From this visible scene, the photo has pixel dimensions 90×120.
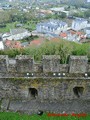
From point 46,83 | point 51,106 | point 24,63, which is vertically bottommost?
point 51,106

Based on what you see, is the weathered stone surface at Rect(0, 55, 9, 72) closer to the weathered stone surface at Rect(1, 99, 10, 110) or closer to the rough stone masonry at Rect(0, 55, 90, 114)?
the rough stone masonry at Rect(0, 55, 90, 114)

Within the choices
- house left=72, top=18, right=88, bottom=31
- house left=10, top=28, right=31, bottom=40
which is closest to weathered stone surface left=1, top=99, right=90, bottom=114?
house left=10, top=28, right=31, bottom=40

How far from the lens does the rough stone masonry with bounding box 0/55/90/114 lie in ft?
33.7

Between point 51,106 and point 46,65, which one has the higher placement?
point 46,65

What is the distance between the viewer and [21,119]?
9906 mm

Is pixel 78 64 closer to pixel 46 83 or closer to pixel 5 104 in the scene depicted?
pixel 46 83

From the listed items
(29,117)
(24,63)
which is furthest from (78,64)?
(29,117)

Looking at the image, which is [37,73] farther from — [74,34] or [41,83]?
[74,34]

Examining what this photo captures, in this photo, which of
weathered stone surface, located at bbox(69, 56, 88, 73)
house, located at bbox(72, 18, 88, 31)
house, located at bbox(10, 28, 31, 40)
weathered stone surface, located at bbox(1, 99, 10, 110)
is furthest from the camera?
house, located at bbox(72, 18, 88, 31)

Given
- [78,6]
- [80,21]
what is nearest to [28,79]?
[80,21]

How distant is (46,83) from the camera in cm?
1055

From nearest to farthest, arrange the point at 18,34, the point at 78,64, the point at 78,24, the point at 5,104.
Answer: the point at 78,64, the point at 5,104, the point at 18,34, the point at 78,24

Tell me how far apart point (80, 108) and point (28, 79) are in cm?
306

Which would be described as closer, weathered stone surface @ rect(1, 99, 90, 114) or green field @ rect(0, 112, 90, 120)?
green field @ rect(0, 112, 90, 120)
